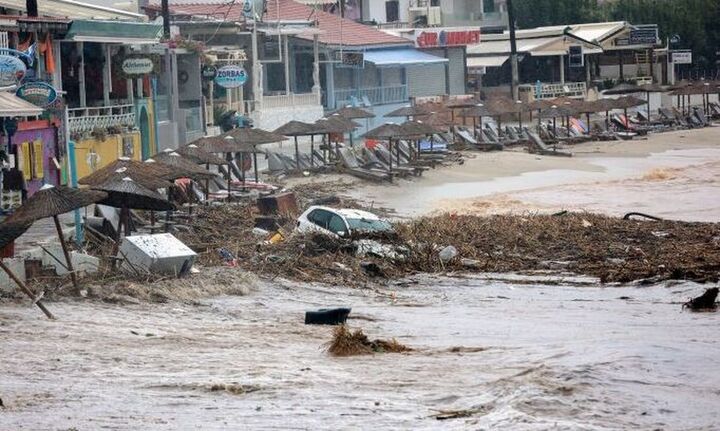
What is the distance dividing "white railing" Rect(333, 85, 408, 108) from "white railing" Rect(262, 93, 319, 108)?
444 cm

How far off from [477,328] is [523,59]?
65.6 meters

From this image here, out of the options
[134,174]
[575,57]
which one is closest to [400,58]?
[575,57]

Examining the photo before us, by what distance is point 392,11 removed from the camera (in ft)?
298

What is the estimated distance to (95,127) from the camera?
37.4m

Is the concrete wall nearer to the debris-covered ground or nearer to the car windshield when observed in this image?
the debris-covered ground

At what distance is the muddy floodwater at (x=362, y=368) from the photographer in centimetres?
1212

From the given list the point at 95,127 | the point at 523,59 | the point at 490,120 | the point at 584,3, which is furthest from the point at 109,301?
the point at 584,3

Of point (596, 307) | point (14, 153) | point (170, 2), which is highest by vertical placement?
point (170, 2)

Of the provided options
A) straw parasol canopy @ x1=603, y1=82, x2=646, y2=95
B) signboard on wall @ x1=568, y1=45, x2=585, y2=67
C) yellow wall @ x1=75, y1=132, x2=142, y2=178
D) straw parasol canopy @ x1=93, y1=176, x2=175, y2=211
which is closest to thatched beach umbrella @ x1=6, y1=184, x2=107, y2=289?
straw parasol canopy @ x1=93, y1=176, x2=175, y2=211

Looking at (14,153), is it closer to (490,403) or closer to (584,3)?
(490,403)

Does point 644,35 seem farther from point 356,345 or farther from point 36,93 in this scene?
point 356,345

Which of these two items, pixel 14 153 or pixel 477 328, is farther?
pixel 14 153

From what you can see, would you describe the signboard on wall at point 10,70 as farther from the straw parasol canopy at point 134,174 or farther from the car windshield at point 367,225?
the car windshield at point 367,225

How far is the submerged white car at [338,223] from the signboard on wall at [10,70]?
6.45 metres
